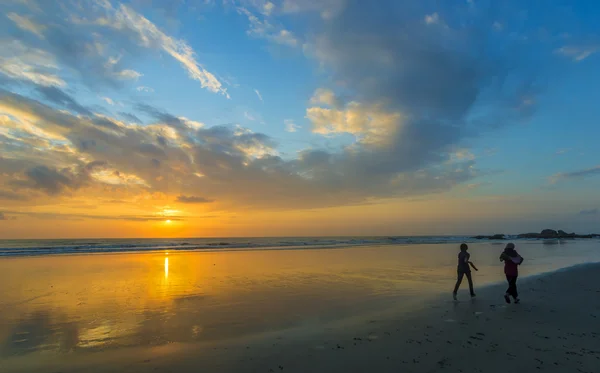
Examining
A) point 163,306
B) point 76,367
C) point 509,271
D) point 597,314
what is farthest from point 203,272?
point 597,314

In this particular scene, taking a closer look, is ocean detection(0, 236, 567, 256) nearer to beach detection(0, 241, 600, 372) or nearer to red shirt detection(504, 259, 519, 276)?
beach detection(0, 241, 600, 372)

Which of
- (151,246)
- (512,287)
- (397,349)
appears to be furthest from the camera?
(151,246)

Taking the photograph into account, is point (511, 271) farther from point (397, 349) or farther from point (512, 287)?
point (397, 349)

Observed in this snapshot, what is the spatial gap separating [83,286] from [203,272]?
7.00 meters

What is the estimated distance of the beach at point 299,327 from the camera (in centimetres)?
675

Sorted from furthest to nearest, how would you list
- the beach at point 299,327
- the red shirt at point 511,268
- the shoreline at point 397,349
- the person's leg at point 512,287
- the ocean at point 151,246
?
the ocean at point 151,246 → the red shirt at point 511,268 → the person's leg at point 512,287 → the beach at point 299,327 → the shoreline at point 397,349

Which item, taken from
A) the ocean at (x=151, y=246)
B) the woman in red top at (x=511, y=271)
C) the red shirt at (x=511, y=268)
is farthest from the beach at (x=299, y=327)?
the ocean at (x=151, y=246)

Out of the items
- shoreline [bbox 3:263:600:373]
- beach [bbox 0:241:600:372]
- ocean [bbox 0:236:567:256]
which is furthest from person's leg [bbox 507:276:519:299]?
ocean [bbox 0:236:567:256]

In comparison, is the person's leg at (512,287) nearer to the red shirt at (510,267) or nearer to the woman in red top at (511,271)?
the woman in red top at (511,271)

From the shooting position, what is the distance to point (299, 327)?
9.30 meters

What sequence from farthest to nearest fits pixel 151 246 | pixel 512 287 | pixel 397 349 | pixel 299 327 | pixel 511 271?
pixel 151 246 → pixel 511 271 → pixel 512 287 → pixel 299 327 → pixel 397 349

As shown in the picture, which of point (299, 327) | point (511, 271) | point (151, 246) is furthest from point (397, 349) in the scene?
point (151, 246)

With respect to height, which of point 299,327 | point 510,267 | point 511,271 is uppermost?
point 510,267

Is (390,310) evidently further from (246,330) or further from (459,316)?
(246,330)
